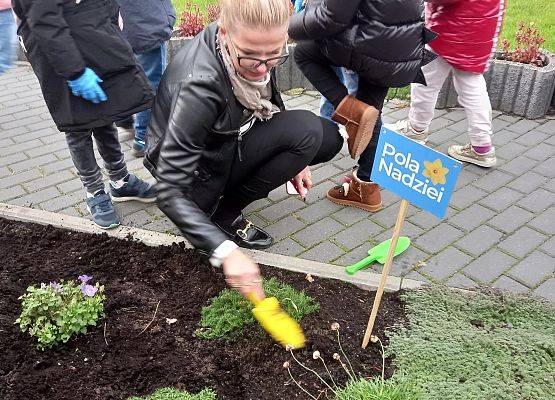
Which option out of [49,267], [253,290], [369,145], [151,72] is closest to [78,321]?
[49,267]

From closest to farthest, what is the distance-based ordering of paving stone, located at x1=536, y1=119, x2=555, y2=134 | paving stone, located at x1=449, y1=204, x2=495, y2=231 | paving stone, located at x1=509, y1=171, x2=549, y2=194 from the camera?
paving stone, located at x1=449, y1=204, x2=495, y2=231 → paving stone, located at x1=509, y1=171, x2=549, y2=194 → paving stone, located at x1=536, y1=119, x2=555, y2=134

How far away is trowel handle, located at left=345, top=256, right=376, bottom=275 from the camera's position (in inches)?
107

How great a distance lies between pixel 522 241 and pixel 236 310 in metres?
1.75

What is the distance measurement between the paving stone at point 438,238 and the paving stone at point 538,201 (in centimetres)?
58

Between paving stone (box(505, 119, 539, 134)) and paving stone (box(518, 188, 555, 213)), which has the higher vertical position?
paving stone (box(518, 188, 555, 213))

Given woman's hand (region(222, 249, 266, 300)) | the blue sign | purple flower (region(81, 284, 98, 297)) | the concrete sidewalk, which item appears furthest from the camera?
the concrete sidewalk

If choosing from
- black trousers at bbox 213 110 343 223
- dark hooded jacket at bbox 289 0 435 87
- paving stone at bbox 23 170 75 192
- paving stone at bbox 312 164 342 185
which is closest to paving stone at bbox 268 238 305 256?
black trousers at bbox 213 110 343 223

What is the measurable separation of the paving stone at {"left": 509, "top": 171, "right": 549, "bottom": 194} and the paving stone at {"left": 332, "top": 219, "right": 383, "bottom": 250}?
3.62ft

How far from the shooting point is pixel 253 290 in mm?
1699

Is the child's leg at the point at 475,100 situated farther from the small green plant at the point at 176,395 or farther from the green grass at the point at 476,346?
the small green plant at the point at 176,395

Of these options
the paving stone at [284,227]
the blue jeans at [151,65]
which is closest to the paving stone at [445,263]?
the paving stone at [284,227]

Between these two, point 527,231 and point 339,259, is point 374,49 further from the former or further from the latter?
point 527,231

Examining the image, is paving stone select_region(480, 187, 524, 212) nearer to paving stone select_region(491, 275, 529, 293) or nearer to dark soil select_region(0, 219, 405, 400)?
paving stone select_region(491, 275, 529, 293)

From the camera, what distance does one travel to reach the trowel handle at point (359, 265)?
2.73 metres
